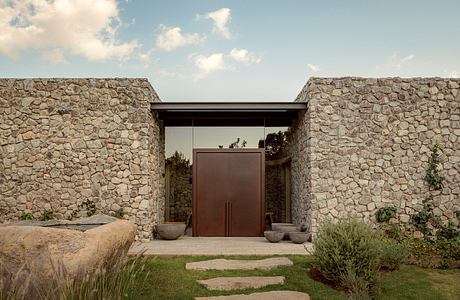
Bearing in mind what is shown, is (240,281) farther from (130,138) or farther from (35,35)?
(35,35)

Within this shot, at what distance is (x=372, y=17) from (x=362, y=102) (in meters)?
1.98

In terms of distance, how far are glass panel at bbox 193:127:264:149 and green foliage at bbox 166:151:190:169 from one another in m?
0.56

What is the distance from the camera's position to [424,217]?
929 cm

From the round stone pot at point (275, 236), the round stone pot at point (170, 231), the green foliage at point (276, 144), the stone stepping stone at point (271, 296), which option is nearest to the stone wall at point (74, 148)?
the round stone pot at point (170, 231)

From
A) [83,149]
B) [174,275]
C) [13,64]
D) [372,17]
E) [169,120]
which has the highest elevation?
[372,17]

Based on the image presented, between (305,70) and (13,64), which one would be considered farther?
(305,70)

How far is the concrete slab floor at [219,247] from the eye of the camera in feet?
26.8

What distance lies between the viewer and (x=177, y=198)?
457 inches

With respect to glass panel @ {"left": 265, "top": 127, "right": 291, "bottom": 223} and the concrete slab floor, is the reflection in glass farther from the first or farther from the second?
the concrete slab floor

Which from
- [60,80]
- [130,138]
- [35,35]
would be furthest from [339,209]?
[35,35]

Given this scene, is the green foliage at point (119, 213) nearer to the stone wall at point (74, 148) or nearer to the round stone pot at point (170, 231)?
the stone wall at point (74, 148)

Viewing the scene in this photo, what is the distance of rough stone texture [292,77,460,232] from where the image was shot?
942 cm

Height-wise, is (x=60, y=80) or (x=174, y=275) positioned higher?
(x=60, y=80)

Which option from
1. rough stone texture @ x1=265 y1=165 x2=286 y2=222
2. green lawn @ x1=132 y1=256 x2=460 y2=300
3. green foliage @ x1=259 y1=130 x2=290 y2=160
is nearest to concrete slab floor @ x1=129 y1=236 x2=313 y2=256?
green lawn @ x1=132 y1=256 x2=460 y2=300
